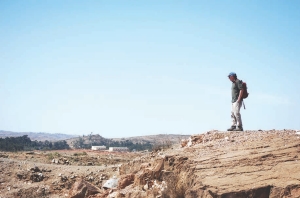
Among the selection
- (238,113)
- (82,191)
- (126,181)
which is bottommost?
(82,191)

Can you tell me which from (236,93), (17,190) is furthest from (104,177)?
(236,93)

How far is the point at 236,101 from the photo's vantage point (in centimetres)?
946

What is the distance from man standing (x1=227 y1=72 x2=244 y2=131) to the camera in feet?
30.8

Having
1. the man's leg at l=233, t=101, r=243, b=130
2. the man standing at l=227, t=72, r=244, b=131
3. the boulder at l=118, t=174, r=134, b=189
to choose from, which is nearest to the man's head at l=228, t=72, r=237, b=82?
the man standing at l=227, t=72, r=244, b=131

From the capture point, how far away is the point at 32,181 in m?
14.3

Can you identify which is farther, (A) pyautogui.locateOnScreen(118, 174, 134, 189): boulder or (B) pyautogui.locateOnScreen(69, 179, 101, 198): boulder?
(B) pyautogui.locateOnScreen(69, 179, 101, 198): boulder

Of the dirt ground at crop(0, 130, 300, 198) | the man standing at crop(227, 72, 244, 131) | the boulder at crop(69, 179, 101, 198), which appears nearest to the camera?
the dirt ground at crop(0, 130, 300, 198)

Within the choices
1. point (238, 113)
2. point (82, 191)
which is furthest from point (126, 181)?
point (238, 113)

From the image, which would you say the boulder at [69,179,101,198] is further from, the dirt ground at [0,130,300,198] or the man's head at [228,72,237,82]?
the man's head at [228,72,237,82]

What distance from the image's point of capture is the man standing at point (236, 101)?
369 inches

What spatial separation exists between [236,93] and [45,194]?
9.21 meters

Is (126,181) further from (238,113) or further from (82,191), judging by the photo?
(238,113)

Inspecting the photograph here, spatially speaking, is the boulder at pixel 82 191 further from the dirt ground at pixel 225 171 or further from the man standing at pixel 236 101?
the man standing at pixel 236 101

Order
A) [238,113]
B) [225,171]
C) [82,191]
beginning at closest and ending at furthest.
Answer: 1. [225,171]
2. [238,113]
3. [82,191]
